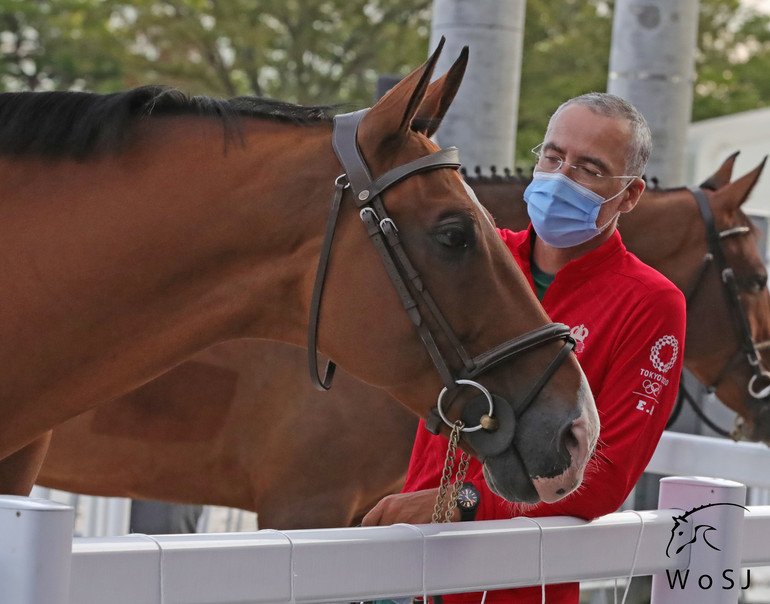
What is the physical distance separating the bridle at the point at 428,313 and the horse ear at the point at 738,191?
273cm

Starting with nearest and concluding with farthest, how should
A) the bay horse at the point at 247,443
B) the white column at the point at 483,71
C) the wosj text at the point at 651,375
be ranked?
1. the wosj text at the point at 651,375
2. the bay horse at the point at 247,443
3. the white column at the point at 483,71

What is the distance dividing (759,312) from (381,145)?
9.98 feet

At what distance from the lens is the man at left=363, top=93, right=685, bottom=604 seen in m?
2.12

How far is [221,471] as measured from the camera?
13.4 feet

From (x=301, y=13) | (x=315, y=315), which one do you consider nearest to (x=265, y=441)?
(x=315, y=315)

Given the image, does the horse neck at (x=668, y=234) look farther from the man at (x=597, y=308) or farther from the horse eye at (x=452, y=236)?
the horse eye at (x=452, y=236)

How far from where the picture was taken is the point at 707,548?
6.97 feet

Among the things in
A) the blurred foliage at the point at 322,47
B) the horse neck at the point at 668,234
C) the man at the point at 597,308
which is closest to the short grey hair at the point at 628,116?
the man at the point at 597,308

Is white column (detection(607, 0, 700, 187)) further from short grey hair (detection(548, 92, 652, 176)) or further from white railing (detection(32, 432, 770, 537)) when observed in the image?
short grey hair (detection(548, 92, 652, 176))

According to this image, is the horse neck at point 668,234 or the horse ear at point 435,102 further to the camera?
the horse neck at point 668,234

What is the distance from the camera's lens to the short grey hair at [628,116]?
2.41 meters

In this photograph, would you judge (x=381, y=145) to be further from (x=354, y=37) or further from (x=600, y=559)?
(x=354, y=37)

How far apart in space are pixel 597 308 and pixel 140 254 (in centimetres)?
103

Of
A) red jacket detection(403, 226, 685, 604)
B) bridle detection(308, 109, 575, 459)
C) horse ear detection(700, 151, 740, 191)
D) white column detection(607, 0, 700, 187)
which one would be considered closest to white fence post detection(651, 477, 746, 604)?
red jacket detection(403, 226, 685, 604)
